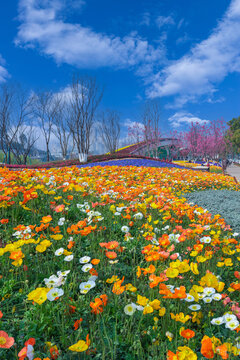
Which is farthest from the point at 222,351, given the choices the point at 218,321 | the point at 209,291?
the point at 209,291

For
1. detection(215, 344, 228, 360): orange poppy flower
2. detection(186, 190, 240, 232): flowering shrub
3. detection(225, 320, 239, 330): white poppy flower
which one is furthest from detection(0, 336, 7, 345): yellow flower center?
detection(186, 190, 240, 232): flowering shrub

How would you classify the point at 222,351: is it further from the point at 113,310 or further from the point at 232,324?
the point at 113,310

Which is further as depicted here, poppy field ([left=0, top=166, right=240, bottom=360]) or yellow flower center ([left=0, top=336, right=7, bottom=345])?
poppy field ([left=0, top=166, right=240, bottom=360])

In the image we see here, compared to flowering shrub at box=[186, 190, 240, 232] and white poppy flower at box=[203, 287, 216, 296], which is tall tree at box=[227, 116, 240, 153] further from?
white poppy flower at box=[203, 287, 216, 296]

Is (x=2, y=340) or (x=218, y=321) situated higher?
(x=2, y=340)

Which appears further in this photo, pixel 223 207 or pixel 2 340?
pixel 223 207

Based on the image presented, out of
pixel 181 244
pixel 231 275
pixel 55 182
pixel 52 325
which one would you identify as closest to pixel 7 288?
pixel 52 325

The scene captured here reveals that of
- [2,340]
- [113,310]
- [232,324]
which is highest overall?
[2,340]

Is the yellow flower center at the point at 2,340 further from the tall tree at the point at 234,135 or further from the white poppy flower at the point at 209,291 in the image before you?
the tall tree at the point at 234,135

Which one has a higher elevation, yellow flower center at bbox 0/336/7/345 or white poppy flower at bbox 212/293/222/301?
yellow flower center at bbox 0/336/7/345

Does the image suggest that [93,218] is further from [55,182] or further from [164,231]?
[55,182]

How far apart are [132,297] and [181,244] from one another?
1.20 metres

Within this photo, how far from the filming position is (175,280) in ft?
6.59

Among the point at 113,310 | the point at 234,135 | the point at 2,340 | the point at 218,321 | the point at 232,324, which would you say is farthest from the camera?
the point at 234,135
